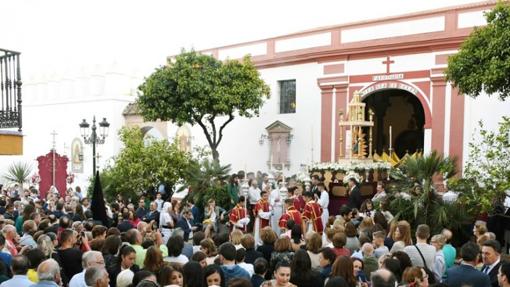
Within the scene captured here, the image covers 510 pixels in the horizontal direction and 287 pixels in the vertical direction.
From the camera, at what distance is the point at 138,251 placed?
280 inches

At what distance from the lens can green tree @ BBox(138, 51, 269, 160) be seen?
2123cm

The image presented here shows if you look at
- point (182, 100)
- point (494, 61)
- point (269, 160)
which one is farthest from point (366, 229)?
point (269, 160)

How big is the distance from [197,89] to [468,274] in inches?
627

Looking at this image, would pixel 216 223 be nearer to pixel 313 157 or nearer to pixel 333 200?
pixel 333 200

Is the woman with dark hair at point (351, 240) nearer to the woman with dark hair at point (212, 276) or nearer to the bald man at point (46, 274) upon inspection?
the woman with dark hair at point (212, 276)

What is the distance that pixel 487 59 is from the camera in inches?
562

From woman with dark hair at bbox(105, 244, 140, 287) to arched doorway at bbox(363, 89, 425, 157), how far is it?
722 inches

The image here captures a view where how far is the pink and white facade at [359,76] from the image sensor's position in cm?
1934

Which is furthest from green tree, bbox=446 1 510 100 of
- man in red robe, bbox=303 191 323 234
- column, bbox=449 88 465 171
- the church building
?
man in red robe, bbox=303 191 323 234

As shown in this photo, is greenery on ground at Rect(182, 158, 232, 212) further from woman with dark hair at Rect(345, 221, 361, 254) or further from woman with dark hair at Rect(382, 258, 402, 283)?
woman with dark hair at Rect(382, 258, 402, 283)

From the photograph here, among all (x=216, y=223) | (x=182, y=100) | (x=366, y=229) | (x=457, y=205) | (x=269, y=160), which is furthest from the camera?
(x=269, y=160)

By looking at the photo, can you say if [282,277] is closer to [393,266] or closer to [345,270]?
[345,270]

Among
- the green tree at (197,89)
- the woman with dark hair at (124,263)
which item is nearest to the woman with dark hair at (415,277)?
the woman with dark hair at (124,263)

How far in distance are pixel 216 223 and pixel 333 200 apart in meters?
4.46
